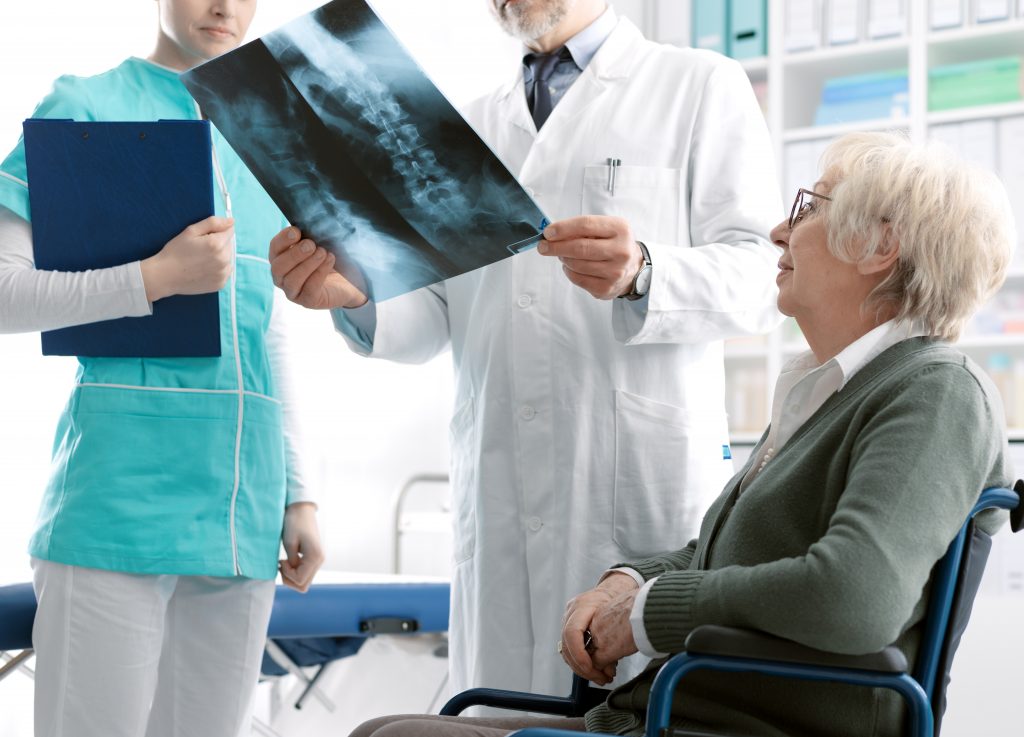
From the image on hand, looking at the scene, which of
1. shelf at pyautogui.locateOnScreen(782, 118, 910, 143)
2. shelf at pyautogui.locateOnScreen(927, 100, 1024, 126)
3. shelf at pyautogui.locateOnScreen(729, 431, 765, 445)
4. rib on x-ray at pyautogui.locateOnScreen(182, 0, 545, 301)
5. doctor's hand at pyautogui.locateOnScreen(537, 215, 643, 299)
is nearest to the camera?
rib on x-ray at pyautogui.locateOnScreen(182, 0, 545, 301)

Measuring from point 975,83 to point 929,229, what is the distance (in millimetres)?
2540

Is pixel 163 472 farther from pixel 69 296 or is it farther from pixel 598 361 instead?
pixel 598 361

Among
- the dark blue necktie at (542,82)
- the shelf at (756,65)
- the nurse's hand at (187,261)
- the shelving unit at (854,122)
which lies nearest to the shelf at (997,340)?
the shelving unit at (854,122)

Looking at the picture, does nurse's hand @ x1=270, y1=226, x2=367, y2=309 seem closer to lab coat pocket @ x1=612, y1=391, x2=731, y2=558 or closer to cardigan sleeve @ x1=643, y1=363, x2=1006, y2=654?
lab coat pocket @ x1=612, y1=391, x2=731, y2=558

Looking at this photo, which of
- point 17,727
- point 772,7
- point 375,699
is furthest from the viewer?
point 375,699

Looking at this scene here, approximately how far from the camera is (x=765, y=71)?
3750 millimetres

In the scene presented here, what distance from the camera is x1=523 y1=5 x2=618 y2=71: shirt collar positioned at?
1.75 meters

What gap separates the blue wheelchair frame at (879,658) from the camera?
100cm

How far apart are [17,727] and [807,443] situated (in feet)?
8.18

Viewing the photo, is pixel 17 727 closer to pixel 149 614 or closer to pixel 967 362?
pixel 149 614

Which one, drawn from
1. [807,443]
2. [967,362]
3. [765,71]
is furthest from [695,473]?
[765,71]

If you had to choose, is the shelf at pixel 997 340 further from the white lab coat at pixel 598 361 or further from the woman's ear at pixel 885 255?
the woman's ear at pixel 885 255

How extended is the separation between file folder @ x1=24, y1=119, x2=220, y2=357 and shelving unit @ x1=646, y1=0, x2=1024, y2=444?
8.14 feet

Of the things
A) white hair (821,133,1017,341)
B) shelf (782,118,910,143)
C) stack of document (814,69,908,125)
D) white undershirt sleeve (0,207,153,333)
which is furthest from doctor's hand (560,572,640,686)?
stack of document (814,69,908,125)
